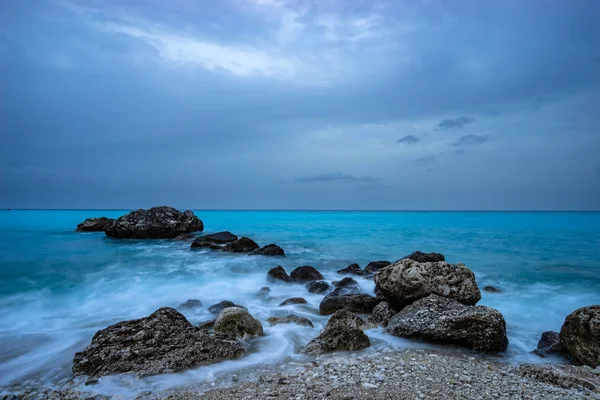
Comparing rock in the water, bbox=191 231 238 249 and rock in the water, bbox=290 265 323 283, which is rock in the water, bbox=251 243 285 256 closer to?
rock in the water, bbox=191 231 238 249

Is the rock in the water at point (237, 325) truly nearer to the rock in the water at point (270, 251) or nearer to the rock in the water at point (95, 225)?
the rock in the water at point (270, 251)

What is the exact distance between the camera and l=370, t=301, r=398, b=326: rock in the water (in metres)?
7.90

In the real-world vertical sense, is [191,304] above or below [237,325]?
below

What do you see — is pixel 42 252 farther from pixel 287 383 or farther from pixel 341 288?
pixel 287 383

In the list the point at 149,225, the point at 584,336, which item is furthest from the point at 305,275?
the point at 149,225

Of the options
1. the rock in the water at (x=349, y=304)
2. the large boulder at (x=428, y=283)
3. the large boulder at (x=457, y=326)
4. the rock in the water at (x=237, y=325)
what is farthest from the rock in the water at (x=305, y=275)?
the large boulder at (x=457, y=326)

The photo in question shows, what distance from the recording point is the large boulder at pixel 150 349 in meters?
5.22

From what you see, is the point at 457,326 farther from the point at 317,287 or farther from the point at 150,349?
the point at 317,287

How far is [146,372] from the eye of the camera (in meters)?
5.06

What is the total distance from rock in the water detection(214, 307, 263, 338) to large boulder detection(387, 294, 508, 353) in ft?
9.10

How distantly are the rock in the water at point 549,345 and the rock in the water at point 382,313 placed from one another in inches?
110

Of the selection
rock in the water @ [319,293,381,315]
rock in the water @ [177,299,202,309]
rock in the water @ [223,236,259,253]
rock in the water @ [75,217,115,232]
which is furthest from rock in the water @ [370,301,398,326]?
rock in the water @ [75,217,115,232]

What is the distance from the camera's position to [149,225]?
2819 centimetres

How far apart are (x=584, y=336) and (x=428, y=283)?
9.24 feet
